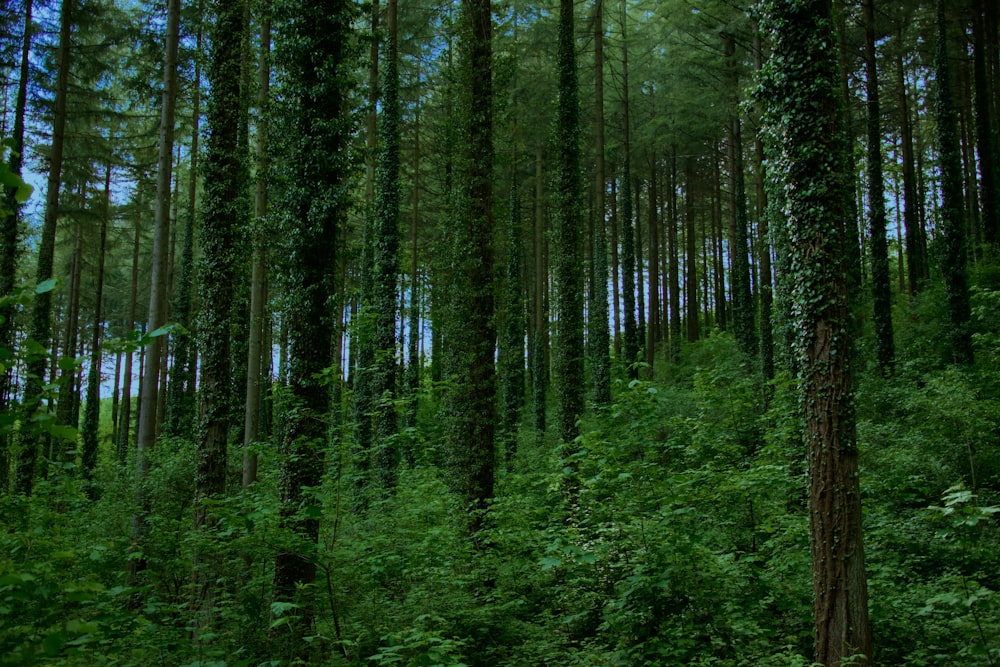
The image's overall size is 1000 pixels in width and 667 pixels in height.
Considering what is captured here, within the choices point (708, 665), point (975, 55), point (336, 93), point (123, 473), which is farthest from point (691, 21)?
point (123, 473)

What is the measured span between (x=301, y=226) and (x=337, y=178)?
72 cm

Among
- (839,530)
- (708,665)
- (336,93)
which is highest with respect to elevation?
(336,93)

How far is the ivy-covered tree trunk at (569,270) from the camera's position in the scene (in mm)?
12828

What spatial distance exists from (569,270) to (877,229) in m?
9.03

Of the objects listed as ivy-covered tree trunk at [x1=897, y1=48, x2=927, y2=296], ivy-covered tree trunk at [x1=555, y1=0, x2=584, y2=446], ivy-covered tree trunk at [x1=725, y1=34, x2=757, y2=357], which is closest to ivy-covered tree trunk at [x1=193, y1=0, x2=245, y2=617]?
ivy-covered tree trunk at [x1=555, y1=0, x2=584, y2=446]

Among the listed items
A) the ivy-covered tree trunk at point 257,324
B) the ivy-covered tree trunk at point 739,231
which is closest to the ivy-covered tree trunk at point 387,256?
the ivy-covered tree trunk at point 257,324

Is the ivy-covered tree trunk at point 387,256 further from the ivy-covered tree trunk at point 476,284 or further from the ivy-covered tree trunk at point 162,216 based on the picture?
the ivy-covered tree trunk at point 476,284

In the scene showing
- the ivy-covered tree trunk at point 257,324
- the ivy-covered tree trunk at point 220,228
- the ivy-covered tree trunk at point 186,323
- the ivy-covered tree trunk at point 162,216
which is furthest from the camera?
the ivy-covered tree trunk at point 186,323

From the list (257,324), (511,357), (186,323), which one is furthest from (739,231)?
(186,323)

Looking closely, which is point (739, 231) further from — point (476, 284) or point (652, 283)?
point (476, 284)

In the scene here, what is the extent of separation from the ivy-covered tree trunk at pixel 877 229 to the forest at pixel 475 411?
9 cm

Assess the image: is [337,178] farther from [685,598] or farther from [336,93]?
[685,598]

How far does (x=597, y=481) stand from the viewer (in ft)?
20.9

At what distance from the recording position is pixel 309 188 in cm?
705
